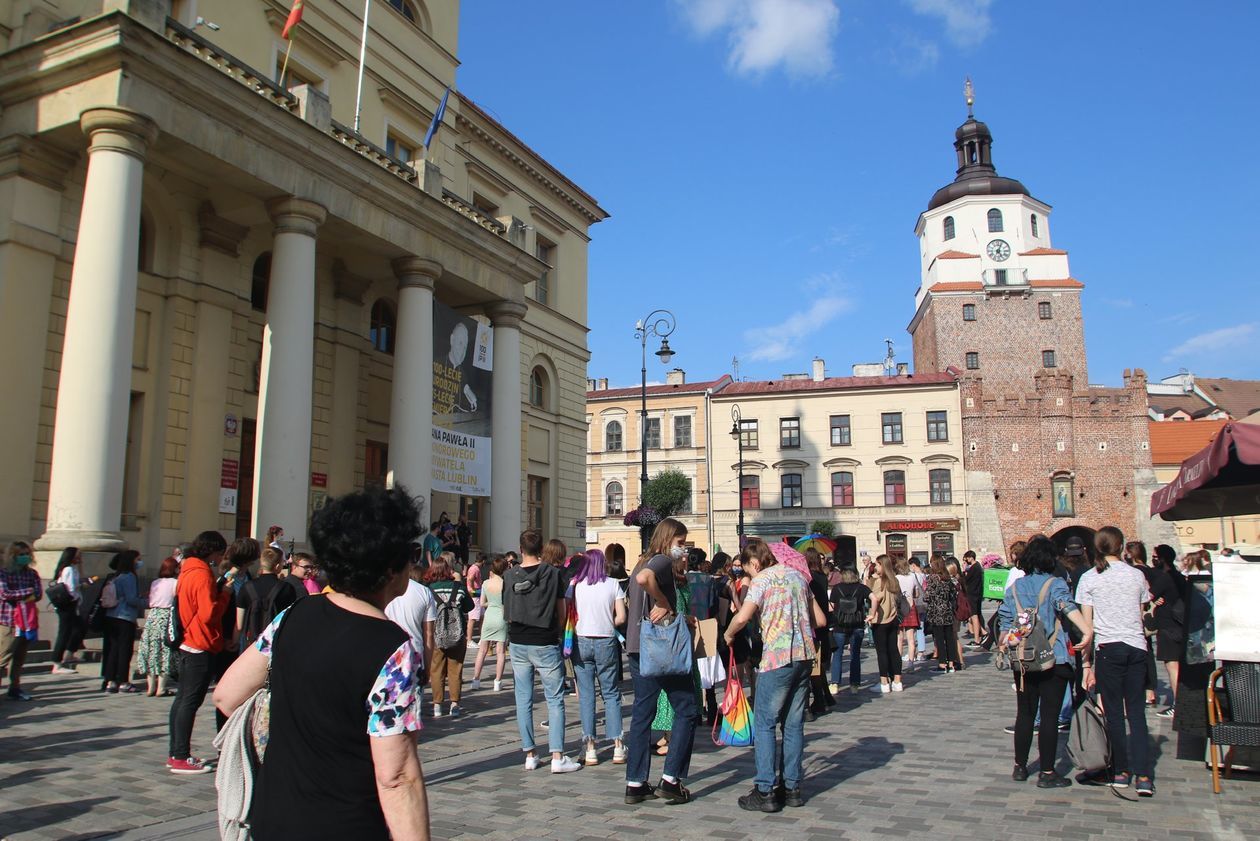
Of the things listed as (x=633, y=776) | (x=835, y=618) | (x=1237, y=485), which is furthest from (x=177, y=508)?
(x=1237, y=485)

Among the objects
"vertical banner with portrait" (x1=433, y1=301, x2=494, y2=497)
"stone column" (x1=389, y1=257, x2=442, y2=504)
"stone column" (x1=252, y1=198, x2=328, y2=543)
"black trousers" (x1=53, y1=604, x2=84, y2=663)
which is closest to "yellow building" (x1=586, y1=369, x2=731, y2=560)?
"vertical banner with portrait" (x1=433, y1=301, x2=494, y2=497)

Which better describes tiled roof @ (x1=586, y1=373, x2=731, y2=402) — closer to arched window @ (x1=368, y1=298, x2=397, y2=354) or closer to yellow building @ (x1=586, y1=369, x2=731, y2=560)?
yellow building @ (x1=586, y1=369, x2=731, y2=560)

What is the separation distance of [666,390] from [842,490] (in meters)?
12.5

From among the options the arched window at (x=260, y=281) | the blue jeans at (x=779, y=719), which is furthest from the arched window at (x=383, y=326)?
the blue jeans at (x=779, y=719)

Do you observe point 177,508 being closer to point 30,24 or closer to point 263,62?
point 30,24

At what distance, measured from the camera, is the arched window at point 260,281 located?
65.4 feet

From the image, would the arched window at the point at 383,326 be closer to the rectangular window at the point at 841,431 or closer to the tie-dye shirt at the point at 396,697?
the tie-dye shirt at the point at 396,697

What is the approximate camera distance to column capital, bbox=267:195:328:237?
17.1 meters

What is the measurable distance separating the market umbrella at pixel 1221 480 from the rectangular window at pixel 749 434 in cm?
4493

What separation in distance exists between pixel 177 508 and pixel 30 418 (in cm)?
320

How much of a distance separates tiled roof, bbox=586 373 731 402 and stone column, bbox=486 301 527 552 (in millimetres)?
33420

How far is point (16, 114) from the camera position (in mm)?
15211

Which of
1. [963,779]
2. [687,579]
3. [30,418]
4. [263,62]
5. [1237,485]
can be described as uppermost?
[263,62]

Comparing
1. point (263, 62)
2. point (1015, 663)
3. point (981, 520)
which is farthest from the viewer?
point (981, 520)
